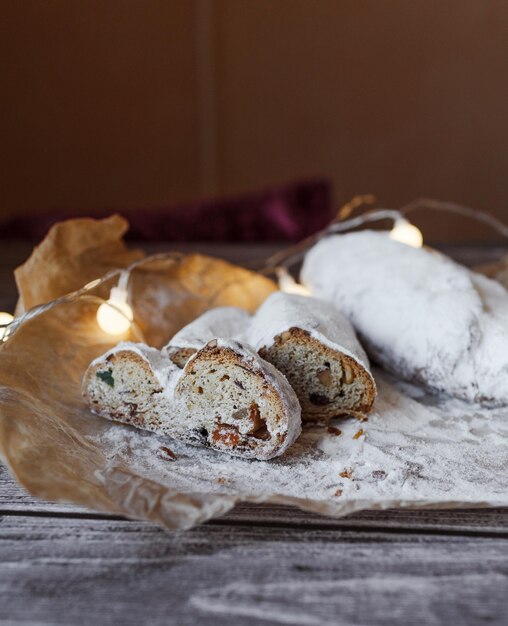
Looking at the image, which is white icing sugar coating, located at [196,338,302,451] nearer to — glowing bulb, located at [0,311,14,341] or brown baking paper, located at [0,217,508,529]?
brown baking paper, located at [0,217,508,529]

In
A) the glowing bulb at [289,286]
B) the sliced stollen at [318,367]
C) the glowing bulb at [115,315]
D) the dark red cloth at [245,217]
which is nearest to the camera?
A: the sliced stollen at [318,367]

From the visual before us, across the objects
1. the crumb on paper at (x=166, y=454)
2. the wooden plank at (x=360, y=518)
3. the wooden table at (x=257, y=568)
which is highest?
the wooden table at (x=257, y=568)

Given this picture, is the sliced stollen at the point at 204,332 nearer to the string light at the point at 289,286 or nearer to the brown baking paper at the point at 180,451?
the brown baking paper at the point at 180,451

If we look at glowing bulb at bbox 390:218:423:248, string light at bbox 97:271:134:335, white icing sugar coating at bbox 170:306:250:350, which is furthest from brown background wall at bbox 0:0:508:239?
white icing sugar coating at bbox 170:306:250:350

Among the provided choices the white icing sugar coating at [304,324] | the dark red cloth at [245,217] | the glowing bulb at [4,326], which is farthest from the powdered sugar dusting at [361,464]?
the dark red cloth at [245,217]

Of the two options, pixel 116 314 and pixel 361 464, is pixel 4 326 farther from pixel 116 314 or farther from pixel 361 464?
pixel 361 464

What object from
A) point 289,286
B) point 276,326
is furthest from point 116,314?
point 289,286

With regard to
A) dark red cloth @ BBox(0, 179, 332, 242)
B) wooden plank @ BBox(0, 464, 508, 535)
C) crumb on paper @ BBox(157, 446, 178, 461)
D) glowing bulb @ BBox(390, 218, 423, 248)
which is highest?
glowing bulb @ BBox(390, 218, 423, 248)

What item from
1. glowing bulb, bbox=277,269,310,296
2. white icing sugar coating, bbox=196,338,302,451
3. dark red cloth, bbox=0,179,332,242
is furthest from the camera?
dark red cloth, bbox=0,179,332,242
